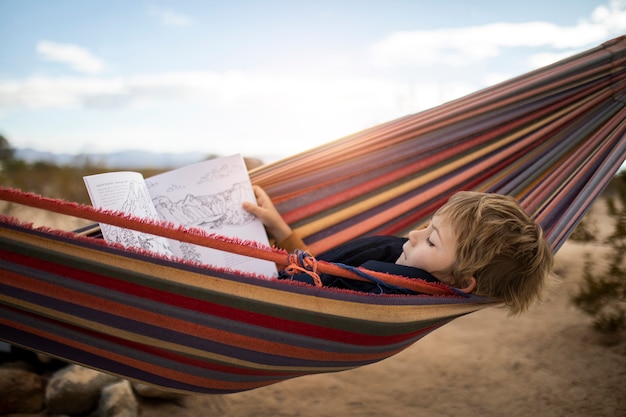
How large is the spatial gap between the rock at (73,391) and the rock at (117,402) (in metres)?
0.06

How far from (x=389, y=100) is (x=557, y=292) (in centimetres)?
304

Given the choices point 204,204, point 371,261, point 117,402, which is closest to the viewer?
point 371,261

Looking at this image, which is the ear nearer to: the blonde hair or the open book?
the blonde hair

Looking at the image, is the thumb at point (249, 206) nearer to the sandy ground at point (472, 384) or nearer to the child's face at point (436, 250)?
the child's face at point (436, 250)

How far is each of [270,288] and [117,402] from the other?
143 cm

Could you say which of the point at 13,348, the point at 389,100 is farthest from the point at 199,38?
the point at 13,348

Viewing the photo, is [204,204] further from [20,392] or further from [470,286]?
[20,392]

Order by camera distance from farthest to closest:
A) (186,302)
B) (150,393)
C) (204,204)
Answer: (150,393), (204,204), (186,302)

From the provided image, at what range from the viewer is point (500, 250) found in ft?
3.93

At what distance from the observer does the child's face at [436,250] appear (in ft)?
4.14

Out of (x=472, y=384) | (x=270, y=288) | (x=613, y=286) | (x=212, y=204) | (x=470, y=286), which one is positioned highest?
(x=212, y=204)

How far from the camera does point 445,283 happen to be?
1.33m

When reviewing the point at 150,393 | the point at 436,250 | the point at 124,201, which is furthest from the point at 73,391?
the point at 436,250

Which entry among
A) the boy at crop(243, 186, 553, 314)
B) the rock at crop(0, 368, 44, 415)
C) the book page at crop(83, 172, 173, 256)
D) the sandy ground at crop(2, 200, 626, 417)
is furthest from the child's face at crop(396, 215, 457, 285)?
the rock at crop(0, 368, 44, 415)
